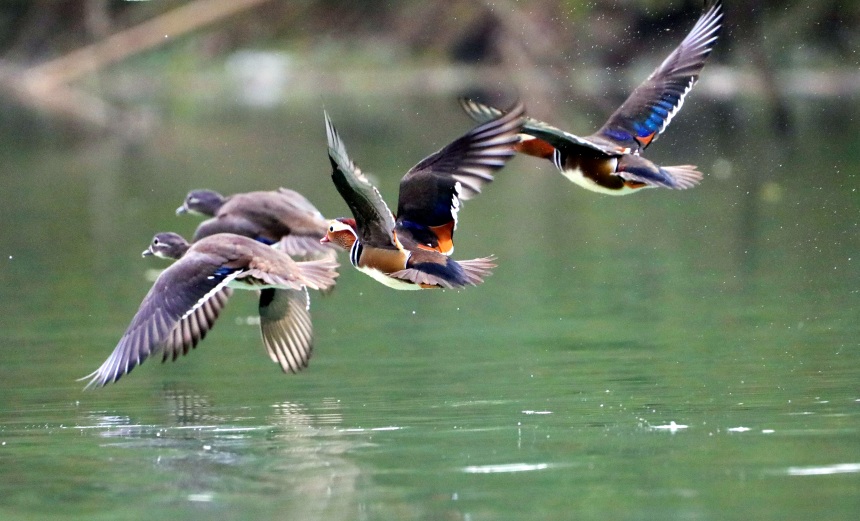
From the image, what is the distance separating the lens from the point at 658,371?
8.14m

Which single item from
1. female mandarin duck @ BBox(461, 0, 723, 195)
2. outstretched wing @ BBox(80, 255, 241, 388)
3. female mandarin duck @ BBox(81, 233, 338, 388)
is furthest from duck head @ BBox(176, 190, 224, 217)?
female mandarin duck @ BBox(461, 0, 723, 195)

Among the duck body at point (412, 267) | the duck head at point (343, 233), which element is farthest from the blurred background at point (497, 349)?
the duck head at point (343, 233)

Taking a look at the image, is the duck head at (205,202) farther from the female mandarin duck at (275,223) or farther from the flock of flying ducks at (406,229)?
the flock of flying ducks at (406,229)

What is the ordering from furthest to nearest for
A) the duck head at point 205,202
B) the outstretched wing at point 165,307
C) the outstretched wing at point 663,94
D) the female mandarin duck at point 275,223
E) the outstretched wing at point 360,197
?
Answer: the duck head at point 205,202 < the female mandarin duck at point 275,223 < the outstretched wing at point 663,94 < the outstretched wing at point 165,307 < the outstretched wing at point 360,197

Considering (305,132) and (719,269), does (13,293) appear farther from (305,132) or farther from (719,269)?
(305,132)

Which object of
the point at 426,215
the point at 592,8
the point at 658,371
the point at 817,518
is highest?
the point at 592,8

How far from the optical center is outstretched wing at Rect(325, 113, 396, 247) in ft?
22.0

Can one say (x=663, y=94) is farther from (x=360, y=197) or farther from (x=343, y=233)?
(x=360, y=197)

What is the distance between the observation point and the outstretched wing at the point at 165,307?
7754 millimetres

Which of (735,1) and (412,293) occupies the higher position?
(735,1)

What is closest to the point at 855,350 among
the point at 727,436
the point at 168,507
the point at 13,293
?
the point at 727,436

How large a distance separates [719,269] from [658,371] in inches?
161

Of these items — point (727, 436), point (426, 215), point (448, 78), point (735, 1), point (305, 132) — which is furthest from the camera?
point (448, 78)

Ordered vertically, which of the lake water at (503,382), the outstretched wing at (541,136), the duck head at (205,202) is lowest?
the lake water at (503,382)
